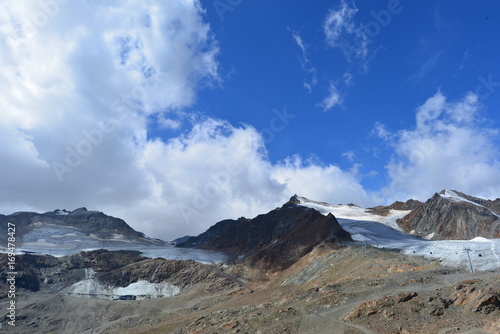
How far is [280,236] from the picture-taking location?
493ft

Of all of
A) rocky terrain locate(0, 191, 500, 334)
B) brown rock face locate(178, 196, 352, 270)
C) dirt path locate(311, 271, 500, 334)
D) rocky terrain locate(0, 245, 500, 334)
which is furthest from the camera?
brown rock face locate(178, 196, 352, 270)

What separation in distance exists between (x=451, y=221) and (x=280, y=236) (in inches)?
2614

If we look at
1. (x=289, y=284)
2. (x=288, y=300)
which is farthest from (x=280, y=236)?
(x=288, y=300)

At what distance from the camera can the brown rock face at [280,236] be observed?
12250 cm

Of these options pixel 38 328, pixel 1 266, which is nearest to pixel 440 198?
pixel 38 328

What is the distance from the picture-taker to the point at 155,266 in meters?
133

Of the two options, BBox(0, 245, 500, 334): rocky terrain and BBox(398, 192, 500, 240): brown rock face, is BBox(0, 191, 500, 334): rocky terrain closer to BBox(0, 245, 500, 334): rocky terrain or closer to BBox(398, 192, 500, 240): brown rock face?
BBox(0, 245, 500, 334): rocky terrain

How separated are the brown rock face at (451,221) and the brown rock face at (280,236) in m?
47.5

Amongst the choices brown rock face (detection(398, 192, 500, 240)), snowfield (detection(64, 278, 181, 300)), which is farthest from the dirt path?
brown rock face (detection(398, 192, 500, 240))

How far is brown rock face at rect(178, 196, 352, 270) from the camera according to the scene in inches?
4823


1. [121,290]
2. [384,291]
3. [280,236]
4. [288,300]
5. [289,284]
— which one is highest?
[280,236]

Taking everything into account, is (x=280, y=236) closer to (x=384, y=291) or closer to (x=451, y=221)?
(x=451, y=221)

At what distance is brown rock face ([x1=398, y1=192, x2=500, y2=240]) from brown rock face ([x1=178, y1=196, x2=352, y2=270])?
47546 millimetres

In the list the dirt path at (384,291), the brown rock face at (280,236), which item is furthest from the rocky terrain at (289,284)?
the brown rock face at (280,236)
